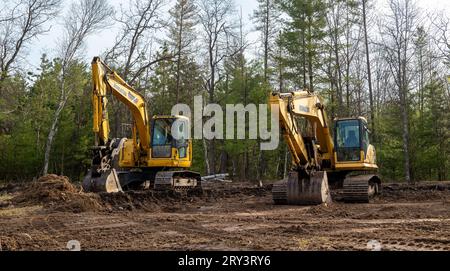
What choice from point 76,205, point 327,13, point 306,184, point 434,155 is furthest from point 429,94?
point 76,205

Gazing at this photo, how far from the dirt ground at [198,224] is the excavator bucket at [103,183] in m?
0.66

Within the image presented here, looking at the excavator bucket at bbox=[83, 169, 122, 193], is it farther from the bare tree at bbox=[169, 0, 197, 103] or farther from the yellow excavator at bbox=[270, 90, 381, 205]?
the bare tree at bbox=[169, 0, 197, 103]

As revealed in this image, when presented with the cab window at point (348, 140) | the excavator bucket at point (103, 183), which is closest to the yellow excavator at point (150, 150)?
the excavator bucket at point (103, 183)

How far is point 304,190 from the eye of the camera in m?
13.0

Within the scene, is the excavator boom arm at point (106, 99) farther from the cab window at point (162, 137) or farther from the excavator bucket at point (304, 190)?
the excavator bucket at point (304, 190)

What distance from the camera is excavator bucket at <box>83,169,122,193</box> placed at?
14.2 metres

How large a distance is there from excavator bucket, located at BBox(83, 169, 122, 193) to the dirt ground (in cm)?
66

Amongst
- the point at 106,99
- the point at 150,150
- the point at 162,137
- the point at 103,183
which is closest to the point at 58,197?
the point at 103,183

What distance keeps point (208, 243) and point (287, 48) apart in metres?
21.9

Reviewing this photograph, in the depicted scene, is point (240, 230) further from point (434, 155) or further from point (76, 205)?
point (434, 155)

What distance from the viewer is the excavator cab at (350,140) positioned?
46.8 ft

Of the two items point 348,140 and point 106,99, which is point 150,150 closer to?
point 106,99

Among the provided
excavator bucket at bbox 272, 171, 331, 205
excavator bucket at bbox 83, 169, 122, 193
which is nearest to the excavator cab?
excavator bucket at bbox 272, 171, 331, 205

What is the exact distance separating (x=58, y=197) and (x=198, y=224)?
218 inches
